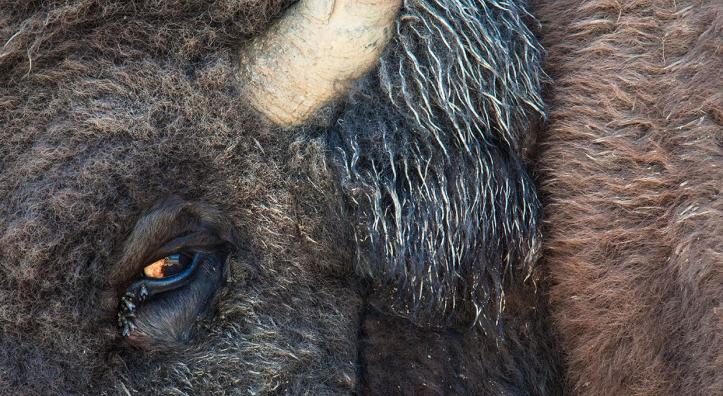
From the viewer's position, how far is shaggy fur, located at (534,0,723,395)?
2.96 meters

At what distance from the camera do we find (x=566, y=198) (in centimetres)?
318

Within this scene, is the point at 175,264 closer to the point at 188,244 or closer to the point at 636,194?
the point at 188,244

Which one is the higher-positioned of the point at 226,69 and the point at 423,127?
the point at 226,69

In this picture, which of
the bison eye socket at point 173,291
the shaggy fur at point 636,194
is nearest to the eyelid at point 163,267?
the bison eye socket at point 173,291

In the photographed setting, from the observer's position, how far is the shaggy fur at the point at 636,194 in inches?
116

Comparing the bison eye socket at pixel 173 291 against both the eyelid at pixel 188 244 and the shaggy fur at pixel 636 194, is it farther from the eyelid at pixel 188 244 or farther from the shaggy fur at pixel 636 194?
the shaggy fur at pixel 636 194

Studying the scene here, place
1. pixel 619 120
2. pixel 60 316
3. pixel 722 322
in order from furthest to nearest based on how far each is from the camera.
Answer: pixel 619 120
pixel 722 322
pixel 60 316

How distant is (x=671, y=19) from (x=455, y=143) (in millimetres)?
904

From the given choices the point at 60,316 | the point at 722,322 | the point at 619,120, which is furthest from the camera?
the point at 619,120

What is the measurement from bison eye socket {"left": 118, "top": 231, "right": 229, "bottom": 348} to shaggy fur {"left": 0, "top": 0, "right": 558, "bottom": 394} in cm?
5

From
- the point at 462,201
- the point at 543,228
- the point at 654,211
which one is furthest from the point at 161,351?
the point at 654,211

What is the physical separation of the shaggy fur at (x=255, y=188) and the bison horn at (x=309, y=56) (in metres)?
0.06

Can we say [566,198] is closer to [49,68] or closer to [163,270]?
[163,270]

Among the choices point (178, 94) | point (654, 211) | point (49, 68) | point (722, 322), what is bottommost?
point (722, 322)
